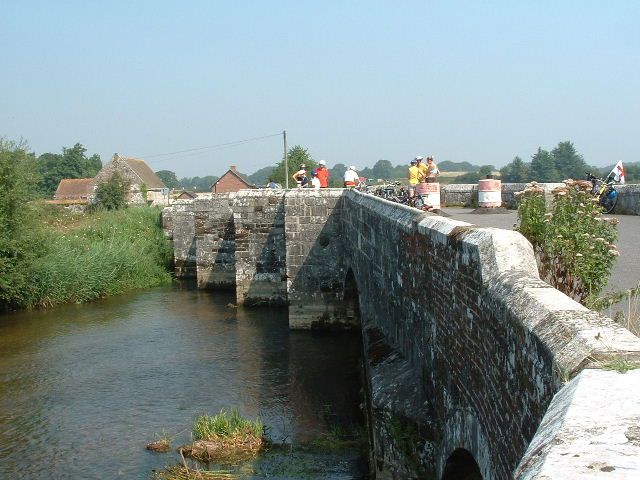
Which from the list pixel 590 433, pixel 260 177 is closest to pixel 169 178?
pixel 260 177

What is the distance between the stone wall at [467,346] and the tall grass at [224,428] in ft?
7.02

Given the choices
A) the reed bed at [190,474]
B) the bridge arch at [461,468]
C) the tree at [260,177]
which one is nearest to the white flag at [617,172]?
the reed bed at [190,474]

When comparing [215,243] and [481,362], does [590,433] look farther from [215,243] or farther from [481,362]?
[215,243]

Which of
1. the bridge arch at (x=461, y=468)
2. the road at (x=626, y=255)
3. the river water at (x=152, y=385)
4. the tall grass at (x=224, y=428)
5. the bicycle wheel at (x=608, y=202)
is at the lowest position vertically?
the river water at (x=152, y=385)

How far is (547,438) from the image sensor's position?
2041 mm

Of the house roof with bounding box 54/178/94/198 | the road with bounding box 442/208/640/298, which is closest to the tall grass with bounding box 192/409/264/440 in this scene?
the road with bounding box 442/208/640/298

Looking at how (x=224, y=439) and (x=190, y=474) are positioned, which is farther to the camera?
(x=224, y=439)

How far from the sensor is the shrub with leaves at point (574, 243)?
5.85 metres

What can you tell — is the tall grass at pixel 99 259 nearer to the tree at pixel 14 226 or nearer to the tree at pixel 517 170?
the tree at pixel 14 226

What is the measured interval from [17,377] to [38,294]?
25.0 feet

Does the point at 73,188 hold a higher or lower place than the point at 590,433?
higher

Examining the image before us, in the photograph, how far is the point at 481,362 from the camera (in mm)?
4238

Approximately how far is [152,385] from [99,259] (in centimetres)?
1116

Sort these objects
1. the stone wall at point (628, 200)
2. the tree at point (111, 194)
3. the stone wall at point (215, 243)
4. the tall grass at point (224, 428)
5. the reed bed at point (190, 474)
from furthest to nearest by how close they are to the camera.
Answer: the tree at point (111, 194)
the stone wall at point (215, 243)
the stone wall at point (628, 200)
the tall grass at point (224, 428)
the reed bed at point (190, 474)
